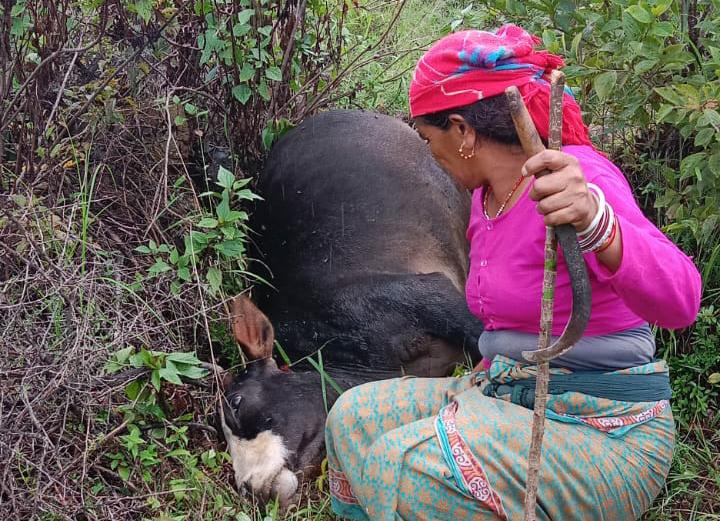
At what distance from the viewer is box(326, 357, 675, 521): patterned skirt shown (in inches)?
90.4

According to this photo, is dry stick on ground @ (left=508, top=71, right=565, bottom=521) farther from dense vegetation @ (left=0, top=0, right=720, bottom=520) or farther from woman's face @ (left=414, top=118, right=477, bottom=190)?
dense vegetation @ (left=0, top=0, right=720, bottom=520)

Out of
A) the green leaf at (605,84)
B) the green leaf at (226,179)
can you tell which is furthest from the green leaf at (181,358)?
the green leaf at (605,84)

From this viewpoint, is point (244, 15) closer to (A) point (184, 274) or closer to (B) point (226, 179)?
(B) point (226, 179)

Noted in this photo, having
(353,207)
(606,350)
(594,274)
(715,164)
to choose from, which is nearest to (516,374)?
(606,350)

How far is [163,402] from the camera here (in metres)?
3.27

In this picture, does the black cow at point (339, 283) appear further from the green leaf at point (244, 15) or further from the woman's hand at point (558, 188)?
the woman's hand at point (558, 188)

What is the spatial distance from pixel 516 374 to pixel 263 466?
1.10 m

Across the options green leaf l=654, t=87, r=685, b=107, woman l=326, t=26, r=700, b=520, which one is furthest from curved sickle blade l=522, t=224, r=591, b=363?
green leaf l=654, t=87, r=685, b=107

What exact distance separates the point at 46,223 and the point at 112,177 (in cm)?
61

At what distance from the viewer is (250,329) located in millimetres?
3670

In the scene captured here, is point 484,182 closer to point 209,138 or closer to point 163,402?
point 163,402

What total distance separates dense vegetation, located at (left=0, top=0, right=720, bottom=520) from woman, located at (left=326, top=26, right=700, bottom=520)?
643 millimetres

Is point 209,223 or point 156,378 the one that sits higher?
point 209,223

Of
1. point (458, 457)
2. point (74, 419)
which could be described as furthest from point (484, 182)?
point (74, 419)
